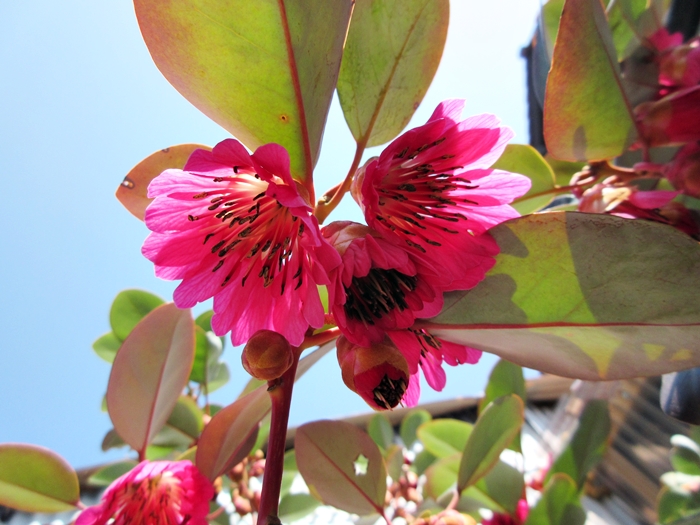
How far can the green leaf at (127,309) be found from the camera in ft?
3.79

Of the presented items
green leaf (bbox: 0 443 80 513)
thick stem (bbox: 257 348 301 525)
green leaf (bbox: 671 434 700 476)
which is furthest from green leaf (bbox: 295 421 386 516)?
green leaf (bbox: 671 434 700 476)

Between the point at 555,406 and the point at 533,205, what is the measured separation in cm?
167

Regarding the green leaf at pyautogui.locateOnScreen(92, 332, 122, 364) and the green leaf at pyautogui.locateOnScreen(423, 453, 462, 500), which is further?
the green leaf at pyautogui.locateOnScreen(92, 332, 122, 364)

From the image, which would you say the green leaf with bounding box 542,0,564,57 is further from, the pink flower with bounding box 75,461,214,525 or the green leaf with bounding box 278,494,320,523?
the green leaf with bounding box 278,494,320,523

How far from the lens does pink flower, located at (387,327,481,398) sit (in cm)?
52

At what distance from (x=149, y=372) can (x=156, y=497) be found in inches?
7.4

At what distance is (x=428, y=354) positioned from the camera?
0.61 m

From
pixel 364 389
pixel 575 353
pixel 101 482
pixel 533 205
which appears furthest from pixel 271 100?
pixel 101 482

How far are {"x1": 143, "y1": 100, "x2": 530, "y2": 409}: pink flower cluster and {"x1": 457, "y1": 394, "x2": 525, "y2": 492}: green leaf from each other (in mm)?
347

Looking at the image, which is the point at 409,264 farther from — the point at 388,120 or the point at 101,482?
the point at 101,482

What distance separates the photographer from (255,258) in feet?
1.73

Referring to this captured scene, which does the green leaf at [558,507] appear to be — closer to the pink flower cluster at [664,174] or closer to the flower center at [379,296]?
the pink flower cluster at [664,174]

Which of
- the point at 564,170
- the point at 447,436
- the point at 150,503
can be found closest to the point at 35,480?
the point at 150,503

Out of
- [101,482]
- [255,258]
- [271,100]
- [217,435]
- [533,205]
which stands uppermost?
[271,100]
